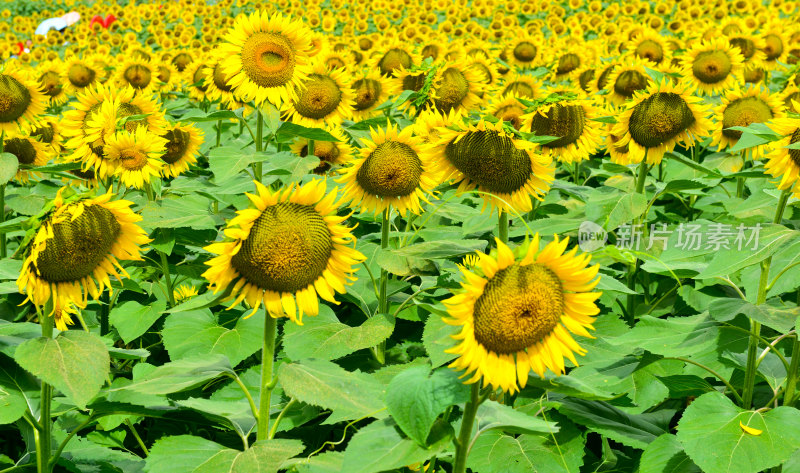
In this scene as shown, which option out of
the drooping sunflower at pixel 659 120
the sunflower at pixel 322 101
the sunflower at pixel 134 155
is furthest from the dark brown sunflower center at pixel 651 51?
the sunflower at pixel 134 155

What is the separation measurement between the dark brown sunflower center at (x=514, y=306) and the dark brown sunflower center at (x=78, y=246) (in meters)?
1.14

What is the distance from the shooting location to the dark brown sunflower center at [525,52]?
773 cm

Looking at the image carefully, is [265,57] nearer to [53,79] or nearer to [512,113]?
[512,113]

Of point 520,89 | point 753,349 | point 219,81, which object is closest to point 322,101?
point 219,81

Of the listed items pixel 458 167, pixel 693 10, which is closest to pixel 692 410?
pixel 458 167

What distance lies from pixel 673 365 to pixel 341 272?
1.37 metres

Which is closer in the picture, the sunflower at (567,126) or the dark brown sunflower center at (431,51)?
the sunflower at (567,126)

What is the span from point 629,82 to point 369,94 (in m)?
1.66

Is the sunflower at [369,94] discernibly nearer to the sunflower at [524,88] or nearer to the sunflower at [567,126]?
the sunflower at [524,88]

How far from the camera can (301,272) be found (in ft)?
6.59

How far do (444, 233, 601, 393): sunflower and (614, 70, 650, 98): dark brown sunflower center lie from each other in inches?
139

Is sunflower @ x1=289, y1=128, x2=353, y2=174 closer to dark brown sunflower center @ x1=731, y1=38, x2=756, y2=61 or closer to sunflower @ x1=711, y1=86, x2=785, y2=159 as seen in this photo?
sunflower @ x1=711, y1=86, x2=785, y2=159

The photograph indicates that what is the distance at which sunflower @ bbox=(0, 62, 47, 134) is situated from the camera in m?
3.82

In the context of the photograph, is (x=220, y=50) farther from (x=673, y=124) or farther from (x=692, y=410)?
(x=692, y=410)
